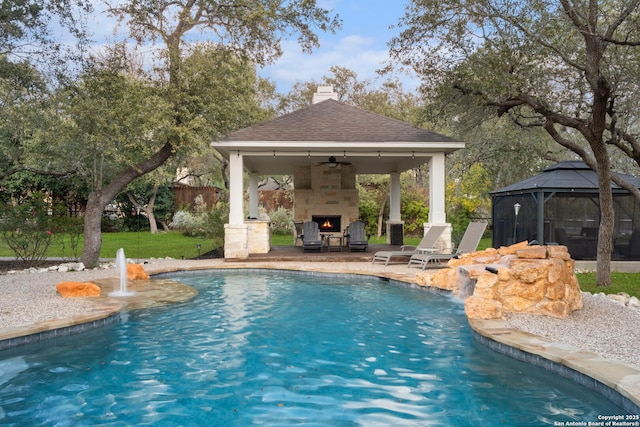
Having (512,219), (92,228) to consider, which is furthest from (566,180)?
(92,228)

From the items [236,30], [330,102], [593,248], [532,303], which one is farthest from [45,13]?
[593,248]

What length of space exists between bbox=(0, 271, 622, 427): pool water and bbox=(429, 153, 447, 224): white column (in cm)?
651

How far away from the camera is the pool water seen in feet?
12.8

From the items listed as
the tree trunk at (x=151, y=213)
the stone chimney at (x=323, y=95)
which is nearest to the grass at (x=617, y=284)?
the stone chimney at (x=323, y=95)

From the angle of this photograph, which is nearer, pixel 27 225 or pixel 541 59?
pixel 541 59

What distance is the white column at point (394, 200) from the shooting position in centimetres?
1747

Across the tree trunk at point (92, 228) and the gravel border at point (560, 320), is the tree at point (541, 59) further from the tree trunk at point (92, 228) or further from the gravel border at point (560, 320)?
the tree trunk at point (92, 228)

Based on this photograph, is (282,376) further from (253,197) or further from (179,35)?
(253,197)

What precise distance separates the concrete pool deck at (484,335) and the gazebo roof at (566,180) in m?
4.24

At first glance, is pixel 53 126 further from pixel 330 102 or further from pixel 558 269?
pixel 558 269

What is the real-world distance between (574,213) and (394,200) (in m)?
6.68

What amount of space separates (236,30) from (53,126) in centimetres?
501

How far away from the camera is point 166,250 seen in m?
16.7

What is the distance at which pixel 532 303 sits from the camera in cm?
664
